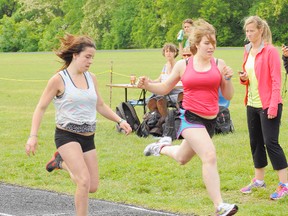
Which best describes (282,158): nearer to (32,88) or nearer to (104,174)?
(104,174)

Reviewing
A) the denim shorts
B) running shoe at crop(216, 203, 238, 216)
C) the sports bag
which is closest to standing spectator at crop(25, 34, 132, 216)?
the denim shorts

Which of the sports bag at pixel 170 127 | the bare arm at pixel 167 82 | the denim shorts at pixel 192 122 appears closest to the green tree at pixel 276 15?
the sports bag at pixel 170 127

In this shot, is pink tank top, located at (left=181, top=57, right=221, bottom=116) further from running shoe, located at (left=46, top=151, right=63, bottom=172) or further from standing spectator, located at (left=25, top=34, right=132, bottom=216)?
running shoe, located at (left=46, top=151, right=63, bottom=172)

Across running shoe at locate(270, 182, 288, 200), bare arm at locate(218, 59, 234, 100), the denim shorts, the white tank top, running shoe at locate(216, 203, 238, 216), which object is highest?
bare arm at locate(218, 59, 234, 100)

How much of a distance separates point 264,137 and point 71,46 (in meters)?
2.53

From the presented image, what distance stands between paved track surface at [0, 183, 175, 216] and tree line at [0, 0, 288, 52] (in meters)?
65.6

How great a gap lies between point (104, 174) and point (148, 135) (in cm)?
336

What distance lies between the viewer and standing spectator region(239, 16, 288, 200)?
856 centimetres

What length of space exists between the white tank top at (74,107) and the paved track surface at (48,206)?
1.42 metres

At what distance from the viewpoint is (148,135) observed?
46.2 feet

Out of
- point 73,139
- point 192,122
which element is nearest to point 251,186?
point 192,122

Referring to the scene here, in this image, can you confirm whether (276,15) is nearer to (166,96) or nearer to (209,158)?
(166,96)

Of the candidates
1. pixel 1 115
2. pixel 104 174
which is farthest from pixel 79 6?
pixel 104 174

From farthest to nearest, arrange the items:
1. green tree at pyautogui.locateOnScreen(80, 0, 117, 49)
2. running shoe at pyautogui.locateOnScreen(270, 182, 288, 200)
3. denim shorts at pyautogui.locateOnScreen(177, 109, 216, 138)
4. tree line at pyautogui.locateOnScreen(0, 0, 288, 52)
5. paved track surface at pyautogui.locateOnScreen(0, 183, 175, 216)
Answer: green tree at pyautogui.locateOnScreen(80, 0, 117, 49) < tree line at pyautogui.locateOnScreen(0, 0, 288, 52) < running shoe at pyautogui.locateOnScreen(270, 182, 288, 200) < paved track surface at pyautogui.locateOnScreen(0, 183, 175, 216) < denim shorts at pyautogui.locateOnScreen(177, 109, 216, 138)
